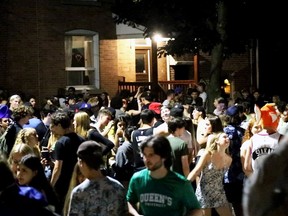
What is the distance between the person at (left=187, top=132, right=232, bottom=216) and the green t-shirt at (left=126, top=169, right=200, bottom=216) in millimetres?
2229

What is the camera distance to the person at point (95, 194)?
4.68m

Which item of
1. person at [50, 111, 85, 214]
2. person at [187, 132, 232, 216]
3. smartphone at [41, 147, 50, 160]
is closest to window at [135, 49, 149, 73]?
smartphone at [41, 147, 50, 160]

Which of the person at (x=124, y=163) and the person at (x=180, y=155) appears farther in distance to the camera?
the person at (x=124, y=163)

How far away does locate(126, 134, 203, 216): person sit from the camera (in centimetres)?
471

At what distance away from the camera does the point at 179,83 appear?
21141 millimetres

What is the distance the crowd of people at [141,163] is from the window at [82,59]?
27.9 ft

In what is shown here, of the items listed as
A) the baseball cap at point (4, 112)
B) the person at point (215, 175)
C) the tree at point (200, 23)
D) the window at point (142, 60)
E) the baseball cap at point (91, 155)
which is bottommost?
the person at point (215, 175)

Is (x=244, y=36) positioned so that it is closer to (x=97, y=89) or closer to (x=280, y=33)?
(x=280, y=33)

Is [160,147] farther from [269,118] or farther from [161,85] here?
[161,85]

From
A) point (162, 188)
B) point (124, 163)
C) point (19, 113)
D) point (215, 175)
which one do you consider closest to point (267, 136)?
point (215, 175)

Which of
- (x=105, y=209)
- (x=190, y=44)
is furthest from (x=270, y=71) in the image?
(x=105, y=209)

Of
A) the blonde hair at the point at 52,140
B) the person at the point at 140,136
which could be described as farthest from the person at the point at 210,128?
the blonde hair at the point at 52,140

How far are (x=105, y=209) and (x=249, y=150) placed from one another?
2954 millimetres

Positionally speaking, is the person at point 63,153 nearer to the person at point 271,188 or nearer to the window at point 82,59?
the person at point 271,188
